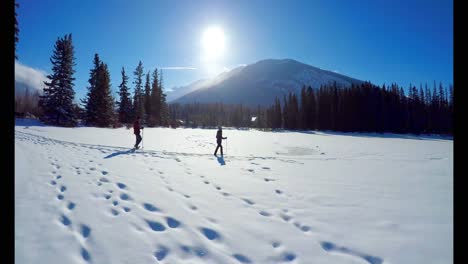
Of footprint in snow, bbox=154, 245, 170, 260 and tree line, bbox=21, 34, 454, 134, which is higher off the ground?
tree line, bbox=21, 34, 454, 134

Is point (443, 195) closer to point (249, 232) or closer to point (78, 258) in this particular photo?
point (249, 232)

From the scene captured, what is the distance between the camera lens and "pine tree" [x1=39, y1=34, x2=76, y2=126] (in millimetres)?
32312

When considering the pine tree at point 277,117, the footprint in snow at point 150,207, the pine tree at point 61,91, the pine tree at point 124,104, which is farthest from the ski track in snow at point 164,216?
the pine tree at point 277,117

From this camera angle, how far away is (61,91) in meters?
33.4

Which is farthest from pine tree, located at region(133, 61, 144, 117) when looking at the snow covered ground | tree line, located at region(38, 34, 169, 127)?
the snow covered ground

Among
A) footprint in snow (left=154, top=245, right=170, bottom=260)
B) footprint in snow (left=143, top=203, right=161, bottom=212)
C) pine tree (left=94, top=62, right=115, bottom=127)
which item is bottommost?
footprint in snow (left=154, top=245, right=170, bottom=260)

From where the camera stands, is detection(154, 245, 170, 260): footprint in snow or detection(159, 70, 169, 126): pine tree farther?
detection(159, 70, 169, 126): pine tree

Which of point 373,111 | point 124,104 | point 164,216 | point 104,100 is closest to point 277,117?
point 373,111

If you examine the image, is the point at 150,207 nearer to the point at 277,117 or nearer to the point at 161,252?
the point at 161,252

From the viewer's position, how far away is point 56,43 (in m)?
35.0

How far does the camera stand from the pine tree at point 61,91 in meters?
32.3

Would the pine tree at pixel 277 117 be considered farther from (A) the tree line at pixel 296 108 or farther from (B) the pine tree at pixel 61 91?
(B) the pine tree at pixel 61 91

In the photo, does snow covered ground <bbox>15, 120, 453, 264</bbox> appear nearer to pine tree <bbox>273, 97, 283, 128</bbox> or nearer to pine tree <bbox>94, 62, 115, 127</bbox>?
pine tree <bbox>94, 62, 115, 127</bbox>
